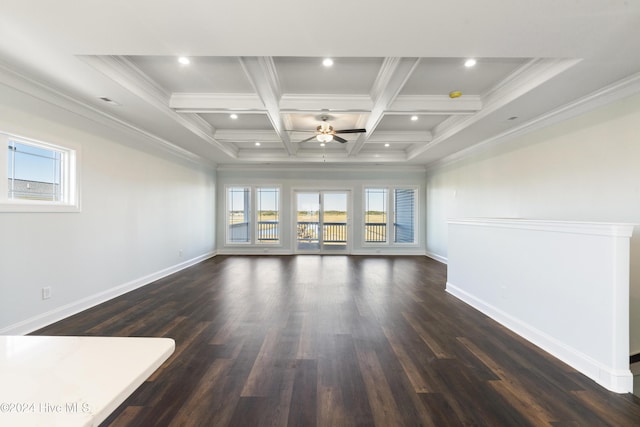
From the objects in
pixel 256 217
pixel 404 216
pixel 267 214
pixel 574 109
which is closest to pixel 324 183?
pixel 267 214

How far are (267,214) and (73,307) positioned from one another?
5.00m

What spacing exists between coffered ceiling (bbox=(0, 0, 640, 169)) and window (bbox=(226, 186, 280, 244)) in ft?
9.72

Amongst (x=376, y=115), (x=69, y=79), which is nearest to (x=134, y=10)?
(x=69, y=79)

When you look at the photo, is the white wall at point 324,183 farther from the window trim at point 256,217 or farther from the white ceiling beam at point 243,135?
the white ceiling beam at point 243,135

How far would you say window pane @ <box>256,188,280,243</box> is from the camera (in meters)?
7.89

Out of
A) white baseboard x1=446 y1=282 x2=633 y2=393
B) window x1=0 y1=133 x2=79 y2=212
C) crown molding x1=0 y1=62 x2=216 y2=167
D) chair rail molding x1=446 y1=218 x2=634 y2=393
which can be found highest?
crown molding x1=0 y1=62 x2=216 y2=167

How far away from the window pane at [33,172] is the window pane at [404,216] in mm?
7146

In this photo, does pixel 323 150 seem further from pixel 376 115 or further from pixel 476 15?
pixel 476 15

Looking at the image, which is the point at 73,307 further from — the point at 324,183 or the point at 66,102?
the point at 324,183

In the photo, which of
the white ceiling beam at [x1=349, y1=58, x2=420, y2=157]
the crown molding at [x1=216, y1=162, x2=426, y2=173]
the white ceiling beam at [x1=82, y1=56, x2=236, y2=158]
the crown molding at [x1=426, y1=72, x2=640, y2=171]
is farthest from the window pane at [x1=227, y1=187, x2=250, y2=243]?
the crown molding at [x1=426, y1=72, x2=640, y2=171]

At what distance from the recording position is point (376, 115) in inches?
159

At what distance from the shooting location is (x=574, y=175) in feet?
11.0

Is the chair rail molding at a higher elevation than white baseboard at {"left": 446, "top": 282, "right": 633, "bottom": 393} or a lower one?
higher

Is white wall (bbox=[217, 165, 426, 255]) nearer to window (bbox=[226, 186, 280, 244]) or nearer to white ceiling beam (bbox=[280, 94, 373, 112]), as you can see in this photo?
window (bbox=[226, 186, 280, 244])
